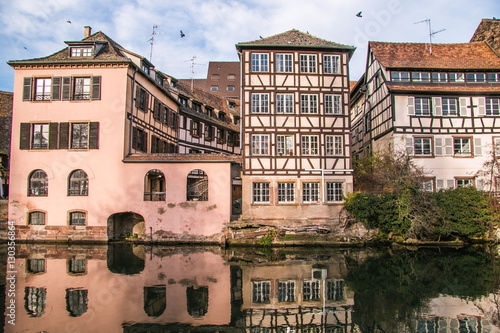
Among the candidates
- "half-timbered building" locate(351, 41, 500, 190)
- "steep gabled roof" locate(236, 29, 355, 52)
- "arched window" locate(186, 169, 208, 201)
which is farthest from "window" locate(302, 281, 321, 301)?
"steep gabled roof" locate(236, 29, 355, 52)

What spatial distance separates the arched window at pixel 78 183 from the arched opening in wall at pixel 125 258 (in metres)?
3.81

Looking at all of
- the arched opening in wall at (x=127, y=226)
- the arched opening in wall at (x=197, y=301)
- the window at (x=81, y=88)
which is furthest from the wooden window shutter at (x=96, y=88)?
the arched opening in wall at (x=197, y=301)

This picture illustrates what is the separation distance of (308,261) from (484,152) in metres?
16.8

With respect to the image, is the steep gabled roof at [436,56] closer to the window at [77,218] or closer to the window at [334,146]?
the window at [334,146]

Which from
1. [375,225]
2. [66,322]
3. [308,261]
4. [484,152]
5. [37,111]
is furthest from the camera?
[484,152]

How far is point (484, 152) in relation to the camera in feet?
78.2

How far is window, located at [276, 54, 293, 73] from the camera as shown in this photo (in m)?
22.3

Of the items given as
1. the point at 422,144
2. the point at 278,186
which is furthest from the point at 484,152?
the point at 278,186

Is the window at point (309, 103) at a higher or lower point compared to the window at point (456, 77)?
lower

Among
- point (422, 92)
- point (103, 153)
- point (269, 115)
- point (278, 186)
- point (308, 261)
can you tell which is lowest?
point (308, 261)

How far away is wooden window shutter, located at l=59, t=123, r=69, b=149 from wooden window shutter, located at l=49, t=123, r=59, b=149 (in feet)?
0.79

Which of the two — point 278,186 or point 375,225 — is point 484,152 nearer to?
point 375,225

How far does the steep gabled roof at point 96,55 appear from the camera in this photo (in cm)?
2117

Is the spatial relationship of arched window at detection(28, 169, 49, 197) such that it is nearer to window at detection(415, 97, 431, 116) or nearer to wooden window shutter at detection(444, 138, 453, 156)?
window at detection(415, 97, 431, 116)
